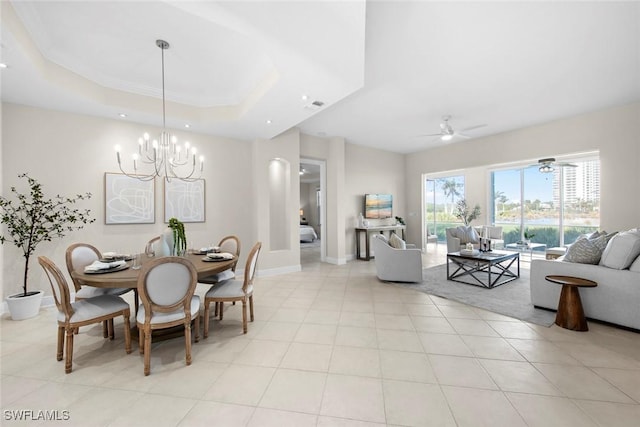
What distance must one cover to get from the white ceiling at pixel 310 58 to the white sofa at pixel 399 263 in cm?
252

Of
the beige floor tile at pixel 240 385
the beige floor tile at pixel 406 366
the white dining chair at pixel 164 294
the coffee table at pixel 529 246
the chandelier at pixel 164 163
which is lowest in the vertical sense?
the beige floor tile at pixel 240 385

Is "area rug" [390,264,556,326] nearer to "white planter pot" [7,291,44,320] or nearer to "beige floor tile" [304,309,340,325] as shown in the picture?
"beige floor tile" [304,309,340,325]

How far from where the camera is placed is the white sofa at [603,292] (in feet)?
8.64

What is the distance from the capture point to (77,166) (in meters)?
3.78

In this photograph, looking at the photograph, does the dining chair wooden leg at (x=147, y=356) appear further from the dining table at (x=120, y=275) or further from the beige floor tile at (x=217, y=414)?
the beige floor tile at (x=217, y=414)

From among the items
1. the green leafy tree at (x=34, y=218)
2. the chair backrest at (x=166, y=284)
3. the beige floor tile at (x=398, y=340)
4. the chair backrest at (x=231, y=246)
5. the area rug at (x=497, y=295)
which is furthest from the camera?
the chair backrest at (x=231, y=246)

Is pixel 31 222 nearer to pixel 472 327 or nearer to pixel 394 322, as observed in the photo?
pixel 394 322

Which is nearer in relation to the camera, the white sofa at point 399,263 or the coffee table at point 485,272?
the coffee table at point 485,272

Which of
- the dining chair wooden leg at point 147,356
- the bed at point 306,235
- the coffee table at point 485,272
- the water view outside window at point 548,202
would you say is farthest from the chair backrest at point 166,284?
the bed at point 306,235

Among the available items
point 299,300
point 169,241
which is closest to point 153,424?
point 169,241

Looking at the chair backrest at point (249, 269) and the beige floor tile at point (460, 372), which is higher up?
the chair backrest at point (249, 269)

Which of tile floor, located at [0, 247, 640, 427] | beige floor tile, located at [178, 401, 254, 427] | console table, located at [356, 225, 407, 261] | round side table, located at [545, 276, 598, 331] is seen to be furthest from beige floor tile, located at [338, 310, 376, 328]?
console table, located at [356, 225, 407, 261]

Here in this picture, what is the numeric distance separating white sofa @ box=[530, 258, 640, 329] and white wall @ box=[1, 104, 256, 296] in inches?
203

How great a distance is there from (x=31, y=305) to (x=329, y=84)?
4.55m
